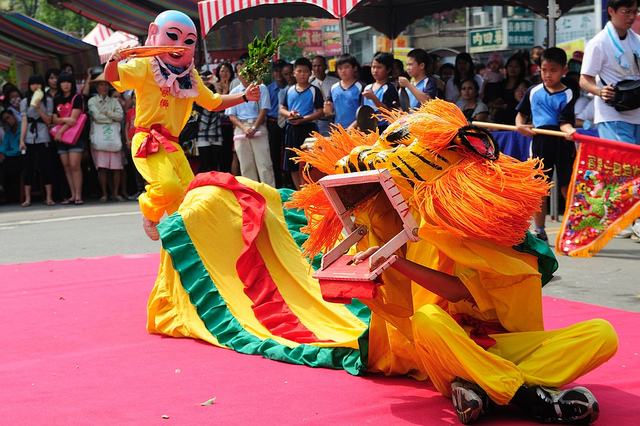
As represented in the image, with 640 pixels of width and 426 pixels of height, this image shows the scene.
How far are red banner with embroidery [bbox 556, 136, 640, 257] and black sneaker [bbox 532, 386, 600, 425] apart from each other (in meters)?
2.88

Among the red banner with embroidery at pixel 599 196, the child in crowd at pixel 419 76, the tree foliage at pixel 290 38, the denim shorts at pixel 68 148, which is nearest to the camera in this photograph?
the red banner with embroidery at pixel 599 196

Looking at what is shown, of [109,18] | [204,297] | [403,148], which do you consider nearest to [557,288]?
[204,297]

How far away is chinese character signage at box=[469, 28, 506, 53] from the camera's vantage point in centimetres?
2727

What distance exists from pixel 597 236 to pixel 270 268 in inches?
94.2

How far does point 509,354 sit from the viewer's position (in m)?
2.69

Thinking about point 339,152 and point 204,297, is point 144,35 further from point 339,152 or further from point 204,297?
point 339,152

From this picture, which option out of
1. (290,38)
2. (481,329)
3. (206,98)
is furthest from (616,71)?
(290,38)

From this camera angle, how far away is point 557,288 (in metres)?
4.97

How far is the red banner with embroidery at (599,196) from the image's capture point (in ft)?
16.9

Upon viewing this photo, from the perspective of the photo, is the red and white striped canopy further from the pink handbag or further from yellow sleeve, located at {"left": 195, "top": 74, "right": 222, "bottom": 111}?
yellow sleeve, located at {"left": 195, "top": 74, "right": 222, "bottom": 111}

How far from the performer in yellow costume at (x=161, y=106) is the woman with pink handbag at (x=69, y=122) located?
6.14 m

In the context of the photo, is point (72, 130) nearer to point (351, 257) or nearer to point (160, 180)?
point (160, 180)

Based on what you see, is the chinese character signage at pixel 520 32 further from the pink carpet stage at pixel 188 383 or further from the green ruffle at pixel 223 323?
the green ruffle at pixel 223 323

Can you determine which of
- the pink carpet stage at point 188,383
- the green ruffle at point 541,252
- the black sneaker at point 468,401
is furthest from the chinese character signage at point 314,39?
the black sneaker at point 468,401
